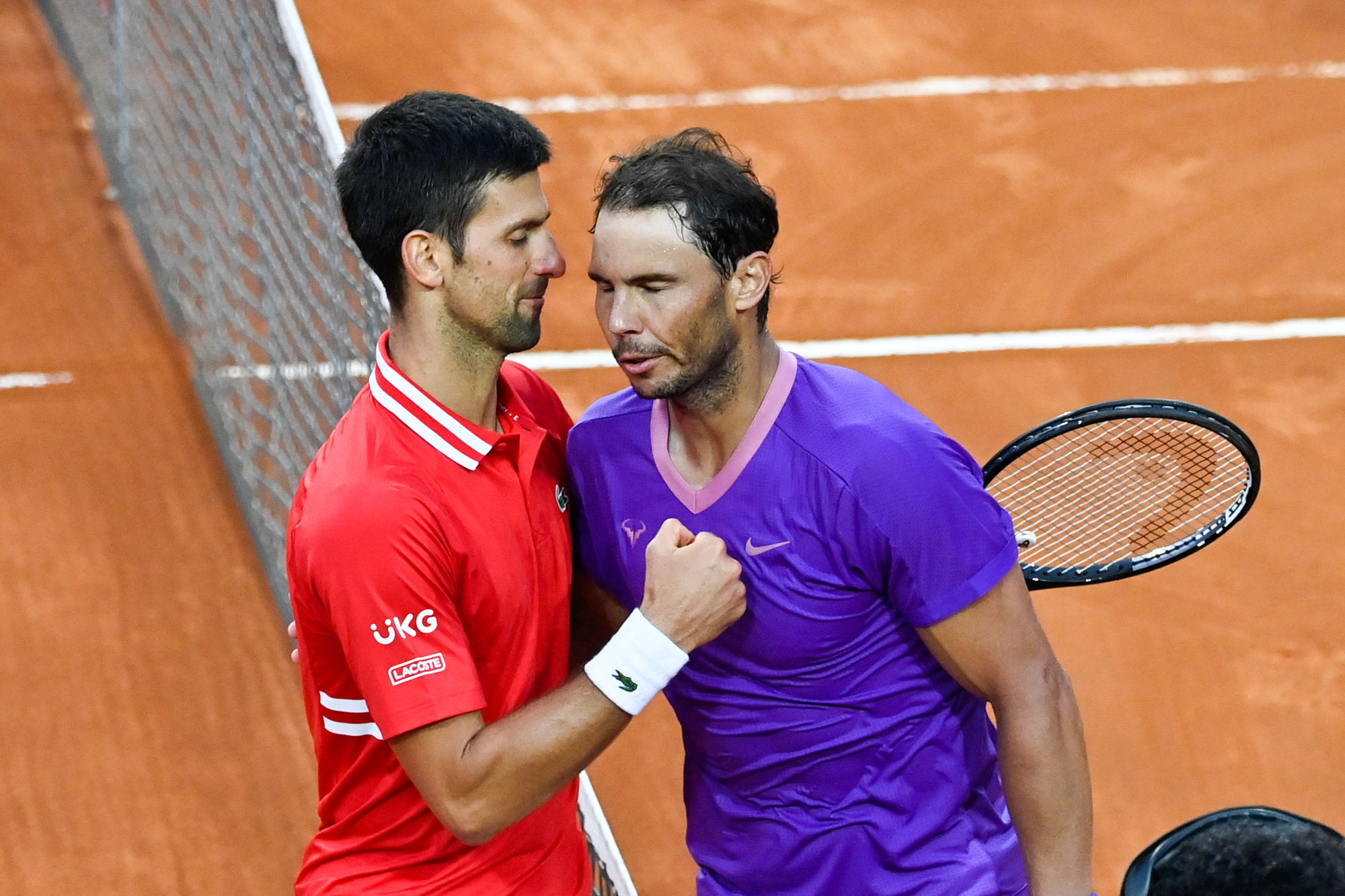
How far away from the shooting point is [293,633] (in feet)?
10.5

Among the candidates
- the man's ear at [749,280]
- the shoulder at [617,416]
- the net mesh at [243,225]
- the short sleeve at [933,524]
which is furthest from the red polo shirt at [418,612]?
the net mesh at [243,225]

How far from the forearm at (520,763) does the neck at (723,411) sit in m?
0.51

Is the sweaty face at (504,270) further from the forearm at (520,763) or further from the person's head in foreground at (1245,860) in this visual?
the person's head in foreground at (1245,860)

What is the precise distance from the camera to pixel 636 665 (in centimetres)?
276

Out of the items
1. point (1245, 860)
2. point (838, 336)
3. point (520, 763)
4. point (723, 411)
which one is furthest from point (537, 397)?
point (838, 336)

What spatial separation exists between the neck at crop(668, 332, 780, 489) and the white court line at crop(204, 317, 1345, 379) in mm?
3701

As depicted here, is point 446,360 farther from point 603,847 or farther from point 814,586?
point 603,847

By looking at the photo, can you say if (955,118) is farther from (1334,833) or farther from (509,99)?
(1334,833)

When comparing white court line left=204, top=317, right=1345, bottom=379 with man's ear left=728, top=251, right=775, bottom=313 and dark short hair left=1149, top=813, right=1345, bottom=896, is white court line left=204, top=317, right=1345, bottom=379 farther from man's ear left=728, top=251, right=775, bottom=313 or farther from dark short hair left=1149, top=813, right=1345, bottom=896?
dark short hair left=1149, top=813, right=1345, bottom=896

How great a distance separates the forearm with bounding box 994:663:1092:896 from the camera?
2854 millimetres

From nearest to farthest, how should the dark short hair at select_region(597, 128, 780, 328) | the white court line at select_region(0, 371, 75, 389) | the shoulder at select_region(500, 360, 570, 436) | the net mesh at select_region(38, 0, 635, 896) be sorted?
the dark short hair at select_region(597, 128, 780, 328), the shoulder at select_region(500, 360, 570, 436), the net mesh at select_region(38, 0, 635, 896), the white court line at select_region(0, 371, 75, 389)

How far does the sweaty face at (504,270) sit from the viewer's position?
9.77ft

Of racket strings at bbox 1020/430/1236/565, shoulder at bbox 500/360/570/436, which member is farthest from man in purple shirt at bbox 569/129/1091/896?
racket strings at bbox 1020/430/1236/565

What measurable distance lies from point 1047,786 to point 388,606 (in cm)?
127
